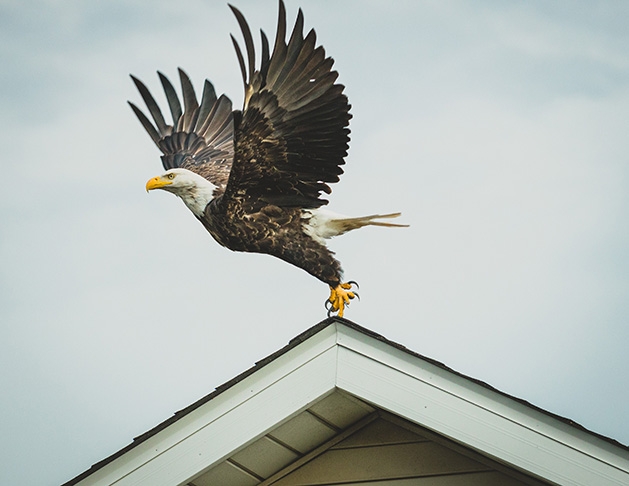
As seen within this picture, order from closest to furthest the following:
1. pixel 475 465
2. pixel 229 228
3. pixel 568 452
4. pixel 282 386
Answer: pixel 568 452 → pixel 282 386 → pixel 475 465 → pixel 229 228

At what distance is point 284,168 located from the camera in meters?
5.55

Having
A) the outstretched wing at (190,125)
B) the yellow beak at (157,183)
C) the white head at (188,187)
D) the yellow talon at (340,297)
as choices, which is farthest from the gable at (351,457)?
the outstretched wing at (190,125)

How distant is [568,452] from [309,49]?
3210mm

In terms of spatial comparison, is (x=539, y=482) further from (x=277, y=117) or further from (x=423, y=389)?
(x=277, y=117)

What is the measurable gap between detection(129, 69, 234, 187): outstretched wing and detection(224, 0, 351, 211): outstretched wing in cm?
185

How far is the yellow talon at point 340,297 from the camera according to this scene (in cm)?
534

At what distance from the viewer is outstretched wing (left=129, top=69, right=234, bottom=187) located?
7.46 metres

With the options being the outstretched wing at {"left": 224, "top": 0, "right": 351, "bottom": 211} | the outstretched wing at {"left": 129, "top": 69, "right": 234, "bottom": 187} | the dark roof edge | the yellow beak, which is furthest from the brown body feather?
the dark roof edge

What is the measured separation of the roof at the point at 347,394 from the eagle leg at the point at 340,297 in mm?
2389

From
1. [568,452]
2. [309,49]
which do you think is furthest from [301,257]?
[568,452]

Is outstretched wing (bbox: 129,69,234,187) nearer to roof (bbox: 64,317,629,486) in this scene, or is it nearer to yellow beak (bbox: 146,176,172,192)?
yellow beak (bbox: 146,176,172,192)

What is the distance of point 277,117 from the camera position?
17.6 ft

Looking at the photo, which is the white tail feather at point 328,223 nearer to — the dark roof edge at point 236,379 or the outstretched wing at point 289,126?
the outstretched wing at point 289,126

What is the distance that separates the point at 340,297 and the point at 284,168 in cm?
88
